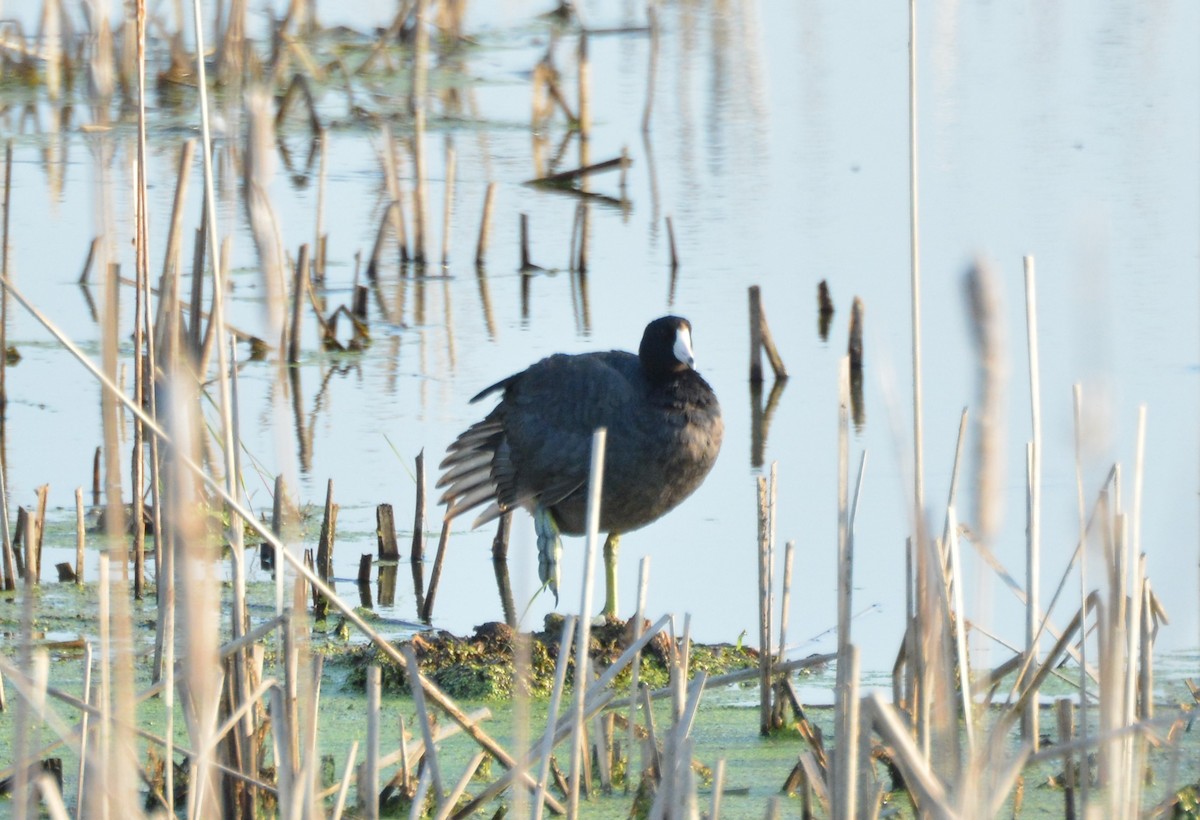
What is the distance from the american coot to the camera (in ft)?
16.1

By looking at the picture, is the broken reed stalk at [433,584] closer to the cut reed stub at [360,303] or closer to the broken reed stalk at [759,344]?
the broken reed stalk at [759,344]

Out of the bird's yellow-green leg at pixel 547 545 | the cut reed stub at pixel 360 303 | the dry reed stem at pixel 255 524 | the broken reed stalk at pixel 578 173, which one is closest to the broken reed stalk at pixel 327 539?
the bird's yellow-green leg at pixel 547 545

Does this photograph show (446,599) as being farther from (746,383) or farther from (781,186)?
(781,186)

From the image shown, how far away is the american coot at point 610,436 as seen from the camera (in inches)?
193

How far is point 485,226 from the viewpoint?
27.7 feet

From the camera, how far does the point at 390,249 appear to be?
8.84 meters

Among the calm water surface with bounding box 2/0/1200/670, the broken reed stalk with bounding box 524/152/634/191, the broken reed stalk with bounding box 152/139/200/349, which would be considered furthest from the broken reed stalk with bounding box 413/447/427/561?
the broken reed stalk with bounding box 524/152/634/191

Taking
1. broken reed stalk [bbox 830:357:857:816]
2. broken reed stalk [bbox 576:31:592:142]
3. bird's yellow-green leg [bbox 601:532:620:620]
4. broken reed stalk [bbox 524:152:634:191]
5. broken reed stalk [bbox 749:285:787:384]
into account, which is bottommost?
bird's yellow-green leg [bbox 601:532:620:620]

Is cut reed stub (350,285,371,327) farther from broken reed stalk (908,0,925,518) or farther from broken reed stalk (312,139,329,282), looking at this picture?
broken reed stalk (908,0,925,518)

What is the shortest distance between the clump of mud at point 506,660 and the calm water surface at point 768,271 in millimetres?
298

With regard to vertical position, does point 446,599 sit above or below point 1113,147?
below

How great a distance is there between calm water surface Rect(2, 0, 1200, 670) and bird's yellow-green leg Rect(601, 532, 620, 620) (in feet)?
0.58

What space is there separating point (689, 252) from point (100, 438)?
10.3ft

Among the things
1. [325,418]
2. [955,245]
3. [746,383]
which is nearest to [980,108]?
[955,245]
